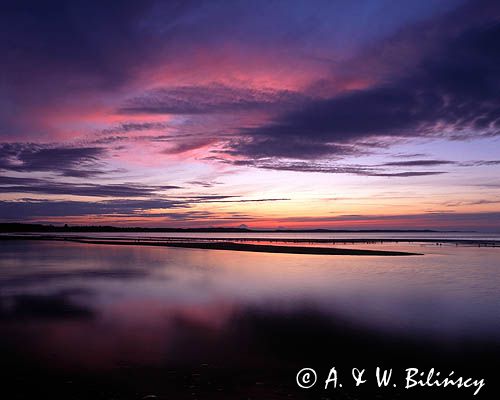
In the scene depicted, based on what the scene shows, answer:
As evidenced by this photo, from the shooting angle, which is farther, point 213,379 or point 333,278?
point 333,278

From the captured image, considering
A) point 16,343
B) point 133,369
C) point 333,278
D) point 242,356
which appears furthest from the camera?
point 333,278

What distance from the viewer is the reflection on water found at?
1215cm

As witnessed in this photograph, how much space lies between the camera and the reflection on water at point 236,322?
39.9ft

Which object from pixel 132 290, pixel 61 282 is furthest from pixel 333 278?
pixel 61 282

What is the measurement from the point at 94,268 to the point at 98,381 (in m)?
28.7

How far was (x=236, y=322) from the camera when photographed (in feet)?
56.4

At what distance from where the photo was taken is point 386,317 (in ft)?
60.0

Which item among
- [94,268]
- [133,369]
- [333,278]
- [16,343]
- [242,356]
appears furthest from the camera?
[94,268]

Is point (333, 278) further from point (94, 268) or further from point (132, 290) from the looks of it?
point (94, 268)

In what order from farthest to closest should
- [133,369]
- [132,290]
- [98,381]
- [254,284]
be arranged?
[254,284] → [132,290] → [133,369] → [98,381]

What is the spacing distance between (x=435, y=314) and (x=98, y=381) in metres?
14.7

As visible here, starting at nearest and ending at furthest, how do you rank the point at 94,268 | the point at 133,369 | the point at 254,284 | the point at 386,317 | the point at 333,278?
the point at 133,369 < the point at 386,317 < the point at 254,284 < the point at 333,278 < the point at 94,268

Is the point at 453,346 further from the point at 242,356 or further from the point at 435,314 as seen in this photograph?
the point at 242,356

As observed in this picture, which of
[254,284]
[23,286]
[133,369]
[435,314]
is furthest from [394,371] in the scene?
[23,286]
